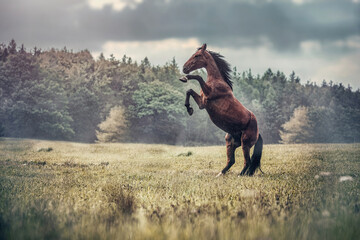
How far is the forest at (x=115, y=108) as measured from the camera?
136 feet

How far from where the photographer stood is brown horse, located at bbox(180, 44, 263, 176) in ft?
27.3

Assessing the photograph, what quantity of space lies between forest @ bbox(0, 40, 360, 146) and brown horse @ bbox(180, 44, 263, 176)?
31.9m

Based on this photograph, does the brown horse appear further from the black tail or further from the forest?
the forest

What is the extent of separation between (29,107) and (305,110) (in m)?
42.4

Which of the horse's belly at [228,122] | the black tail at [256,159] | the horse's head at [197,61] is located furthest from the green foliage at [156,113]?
the horse's belly at [228,122]

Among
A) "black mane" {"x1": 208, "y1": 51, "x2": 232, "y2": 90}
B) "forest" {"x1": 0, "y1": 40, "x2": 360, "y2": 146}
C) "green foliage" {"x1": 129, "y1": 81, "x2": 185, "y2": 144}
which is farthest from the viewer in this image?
"green foliage" {"x1": 129, "y1": 81, "x2": 185, "y2": 144}

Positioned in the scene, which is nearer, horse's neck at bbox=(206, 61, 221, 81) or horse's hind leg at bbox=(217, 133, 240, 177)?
horse's neck at bbox=(206, 61, 221, 81)

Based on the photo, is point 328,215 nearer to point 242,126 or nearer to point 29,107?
point 242,126

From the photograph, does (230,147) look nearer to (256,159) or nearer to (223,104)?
(256,159)

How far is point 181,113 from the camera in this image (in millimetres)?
49219

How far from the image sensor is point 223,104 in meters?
8.34

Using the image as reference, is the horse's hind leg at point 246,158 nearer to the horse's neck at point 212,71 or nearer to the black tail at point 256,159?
the black tail at point 256,159

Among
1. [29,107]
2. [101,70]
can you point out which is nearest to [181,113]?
[101,70]

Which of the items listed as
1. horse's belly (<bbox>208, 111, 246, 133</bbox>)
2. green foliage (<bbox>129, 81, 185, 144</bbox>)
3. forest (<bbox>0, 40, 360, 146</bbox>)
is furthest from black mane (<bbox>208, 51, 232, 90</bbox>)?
green foliage (<bbox>129, 81, 185, 144</bbox>)
